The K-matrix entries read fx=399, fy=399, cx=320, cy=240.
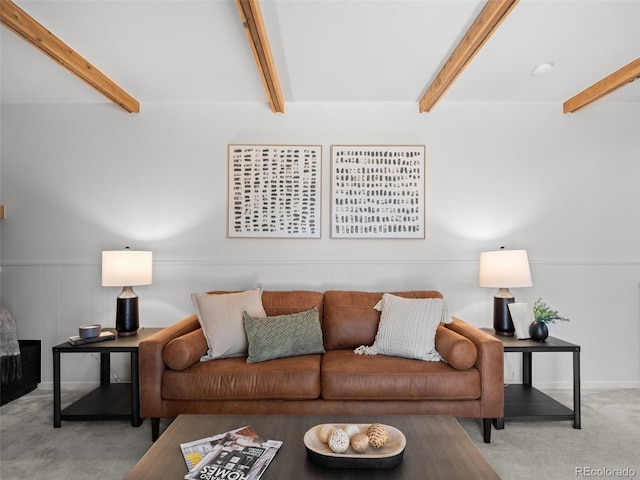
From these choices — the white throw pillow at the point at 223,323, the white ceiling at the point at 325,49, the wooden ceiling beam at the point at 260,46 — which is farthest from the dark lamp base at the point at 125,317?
the wooden ceiling beam at the point at 260,46

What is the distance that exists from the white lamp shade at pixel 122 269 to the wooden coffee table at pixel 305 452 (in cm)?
141

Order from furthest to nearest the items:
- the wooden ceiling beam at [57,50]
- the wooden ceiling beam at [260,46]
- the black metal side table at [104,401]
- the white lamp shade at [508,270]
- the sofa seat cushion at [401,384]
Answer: the white lamp shade at [508,270] → the black metal side table at [104,401] → the sofa seat cushion at [401,384] → the wooden ceiling beam at [57,50] → the wooden ceiling beam at [260,46]

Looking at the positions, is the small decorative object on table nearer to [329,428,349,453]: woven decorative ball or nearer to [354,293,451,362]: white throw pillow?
[354,293,451,362]: white throw pillow

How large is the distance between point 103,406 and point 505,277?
2.95 metres

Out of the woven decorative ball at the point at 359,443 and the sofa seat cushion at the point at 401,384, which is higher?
the woven decorative ball at the point at 359,443

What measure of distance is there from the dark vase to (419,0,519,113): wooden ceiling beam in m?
1.78

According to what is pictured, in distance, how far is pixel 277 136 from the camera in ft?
11.3

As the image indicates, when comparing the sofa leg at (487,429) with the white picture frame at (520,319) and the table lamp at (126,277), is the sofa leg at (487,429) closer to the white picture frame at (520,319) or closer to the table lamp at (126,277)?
the white picture frame at (520,319)

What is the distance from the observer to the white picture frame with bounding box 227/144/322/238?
341 cm

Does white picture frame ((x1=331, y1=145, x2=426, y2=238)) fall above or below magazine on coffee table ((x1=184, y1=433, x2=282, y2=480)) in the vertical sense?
above

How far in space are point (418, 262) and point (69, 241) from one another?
2.99 meters

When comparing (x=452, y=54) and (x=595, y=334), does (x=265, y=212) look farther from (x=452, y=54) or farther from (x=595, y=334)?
(x=595, y=334)

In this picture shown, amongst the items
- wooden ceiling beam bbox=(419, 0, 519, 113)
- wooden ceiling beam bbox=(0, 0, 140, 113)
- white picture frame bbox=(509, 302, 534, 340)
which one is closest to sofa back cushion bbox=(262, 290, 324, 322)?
white picture frame bbox=(509, 302, 534, 340)

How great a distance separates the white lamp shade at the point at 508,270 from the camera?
9.41 feet
